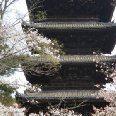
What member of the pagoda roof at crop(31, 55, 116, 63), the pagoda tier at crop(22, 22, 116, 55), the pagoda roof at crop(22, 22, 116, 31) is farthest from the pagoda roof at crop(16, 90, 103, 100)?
the pagoda roof at crop(22, 22, 116, 31)

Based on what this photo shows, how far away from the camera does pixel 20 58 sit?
17406 mm

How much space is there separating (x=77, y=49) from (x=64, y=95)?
347 centimetres

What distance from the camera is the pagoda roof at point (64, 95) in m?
22.9

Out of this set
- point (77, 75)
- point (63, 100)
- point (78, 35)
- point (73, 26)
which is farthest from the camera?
point (78, 35)

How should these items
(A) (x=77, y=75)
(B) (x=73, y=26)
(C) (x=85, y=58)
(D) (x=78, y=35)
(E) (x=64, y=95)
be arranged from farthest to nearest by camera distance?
1. (D) (x=78, y=35)
2. (B) (x=73, y=26)
3. (A) (x=77, y=75)
4. (C) (x=85, y=58)
5. (E) (x=64, y=95)

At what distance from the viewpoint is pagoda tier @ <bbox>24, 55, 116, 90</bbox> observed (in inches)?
957

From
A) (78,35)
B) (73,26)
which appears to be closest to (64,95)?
(78,35)

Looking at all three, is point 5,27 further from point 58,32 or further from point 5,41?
point 58,32

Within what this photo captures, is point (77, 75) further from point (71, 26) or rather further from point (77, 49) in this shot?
point (71, 26)

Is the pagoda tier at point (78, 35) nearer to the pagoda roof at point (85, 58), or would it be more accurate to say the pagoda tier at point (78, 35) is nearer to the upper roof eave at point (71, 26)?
the upper roof eave at point (71, 26)

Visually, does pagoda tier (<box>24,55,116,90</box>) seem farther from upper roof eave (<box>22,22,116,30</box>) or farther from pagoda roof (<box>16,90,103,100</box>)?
upper roof eave (<box>22,22,116,30</box>)

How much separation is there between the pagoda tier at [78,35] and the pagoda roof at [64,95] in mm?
2739

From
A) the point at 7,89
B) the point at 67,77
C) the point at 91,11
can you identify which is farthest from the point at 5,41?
the point at 91,11

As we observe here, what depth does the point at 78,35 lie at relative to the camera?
25953 mm
